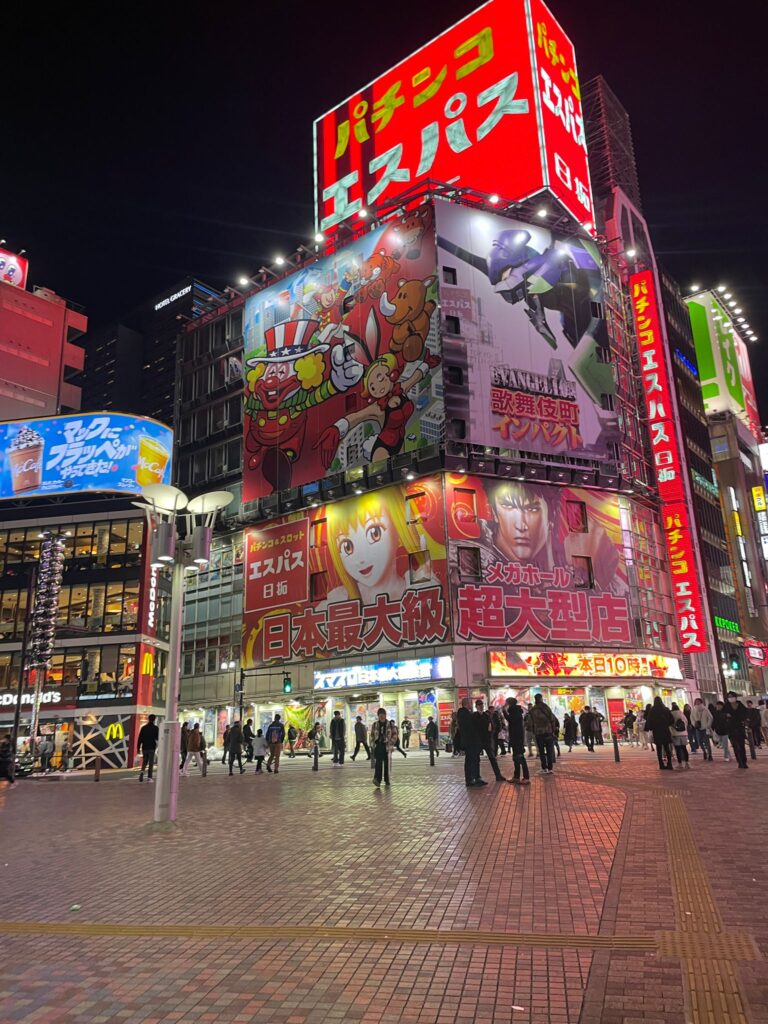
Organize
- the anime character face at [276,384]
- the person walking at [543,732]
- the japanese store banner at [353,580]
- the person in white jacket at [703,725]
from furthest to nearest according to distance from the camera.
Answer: the anime character face at [276,384] < the japanese store banner at [353,580] < the person in white jacket at [703,725] < the person walking at [543,732]

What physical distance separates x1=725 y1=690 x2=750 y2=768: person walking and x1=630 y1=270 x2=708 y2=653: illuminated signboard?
29094 mm

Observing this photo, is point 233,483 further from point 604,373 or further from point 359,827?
point 359,827

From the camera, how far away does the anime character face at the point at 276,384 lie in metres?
48.9

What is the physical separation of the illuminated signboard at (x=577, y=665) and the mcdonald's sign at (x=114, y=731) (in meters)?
20.1

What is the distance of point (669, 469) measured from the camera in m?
48.2

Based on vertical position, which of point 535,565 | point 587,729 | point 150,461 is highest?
point 150,461

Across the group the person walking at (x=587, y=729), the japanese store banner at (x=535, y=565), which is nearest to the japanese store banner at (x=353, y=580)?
the japanese store banner at (x=535, y=565)

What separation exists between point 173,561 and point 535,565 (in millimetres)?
28668

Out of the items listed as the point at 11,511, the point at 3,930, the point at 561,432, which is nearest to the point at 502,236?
the point at 561,432

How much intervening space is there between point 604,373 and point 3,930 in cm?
4433

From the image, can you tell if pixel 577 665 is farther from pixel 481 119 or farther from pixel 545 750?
pixel 481 119

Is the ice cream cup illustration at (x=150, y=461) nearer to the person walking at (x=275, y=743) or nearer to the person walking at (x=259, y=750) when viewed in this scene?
the person walking at (x=259, y=750)

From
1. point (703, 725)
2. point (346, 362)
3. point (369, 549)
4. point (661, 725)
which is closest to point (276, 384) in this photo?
point (346, 362)

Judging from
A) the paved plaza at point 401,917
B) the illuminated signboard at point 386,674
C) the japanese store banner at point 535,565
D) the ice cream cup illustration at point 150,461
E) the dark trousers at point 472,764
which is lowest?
the paved plaza at point 401,917
